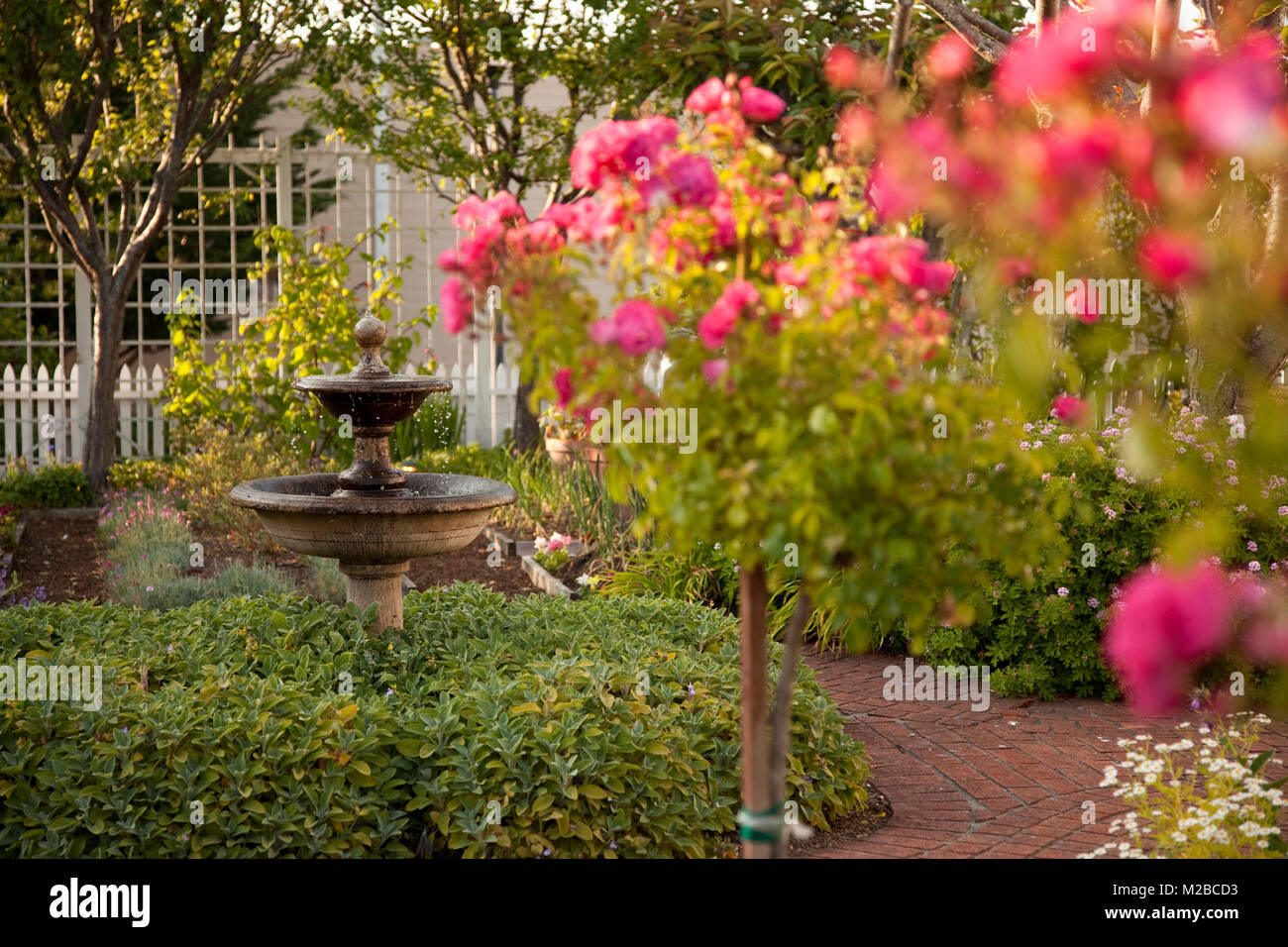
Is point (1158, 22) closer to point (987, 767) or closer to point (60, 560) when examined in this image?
point (987, 767)

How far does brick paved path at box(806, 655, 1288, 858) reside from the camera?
395cm

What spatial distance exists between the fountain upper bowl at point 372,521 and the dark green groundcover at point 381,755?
0.37m

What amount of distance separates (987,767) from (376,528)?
2500 mm

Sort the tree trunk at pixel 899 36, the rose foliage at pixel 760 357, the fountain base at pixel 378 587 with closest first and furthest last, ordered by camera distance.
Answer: the rose foliage at pixel 760 357 < the tree trunk at pixel 899 36 < the fountain base at pixel 378 587

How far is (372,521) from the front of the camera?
15.4 feet

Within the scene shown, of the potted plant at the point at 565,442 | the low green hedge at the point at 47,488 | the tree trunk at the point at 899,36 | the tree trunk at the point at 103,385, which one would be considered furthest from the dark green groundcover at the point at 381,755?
the tree trunk at the point at 103,385

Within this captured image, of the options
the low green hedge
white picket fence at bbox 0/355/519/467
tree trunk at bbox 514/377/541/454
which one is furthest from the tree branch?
the low green hedge

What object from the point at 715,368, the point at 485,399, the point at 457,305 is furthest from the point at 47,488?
the point at 715,368

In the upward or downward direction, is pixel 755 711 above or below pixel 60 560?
above

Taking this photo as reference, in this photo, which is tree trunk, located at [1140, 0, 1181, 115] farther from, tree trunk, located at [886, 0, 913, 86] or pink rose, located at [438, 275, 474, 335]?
pink rose, located at [438, 275, 474, 335]

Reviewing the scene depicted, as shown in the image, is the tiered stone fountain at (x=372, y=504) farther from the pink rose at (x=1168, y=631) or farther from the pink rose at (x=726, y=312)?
the pink rose at (x=1168, y=631)

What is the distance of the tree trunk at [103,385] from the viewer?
10273 mm

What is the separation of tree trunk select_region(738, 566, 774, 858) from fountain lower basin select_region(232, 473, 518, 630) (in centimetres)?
226
